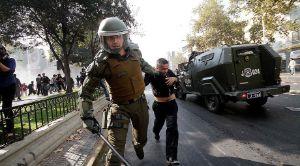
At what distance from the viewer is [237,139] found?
6.92 meters

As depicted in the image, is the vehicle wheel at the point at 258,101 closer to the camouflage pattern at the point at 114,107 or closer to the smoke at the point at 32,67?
the camouflage pattern at the point at 114,107

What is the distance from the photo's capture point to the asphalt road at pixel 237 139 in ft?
18.2

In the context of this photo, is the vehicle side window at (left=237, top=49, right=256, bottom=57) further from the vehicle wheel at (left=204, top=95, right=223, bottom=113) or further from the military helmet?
the military helmet

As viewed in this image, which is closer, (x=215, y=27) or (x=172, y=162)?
(x=172, y=162)

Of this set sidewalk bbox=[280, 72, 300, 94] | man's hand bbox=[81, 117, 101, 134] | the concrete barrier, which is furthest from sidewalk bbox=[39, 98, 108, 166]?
sidewalk bbox=[280, 72, 300, 94]

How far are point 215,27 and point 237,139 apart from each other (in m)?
42.6

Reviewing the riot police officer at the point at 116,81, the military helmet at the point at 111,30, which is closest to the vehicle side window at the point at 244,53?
the riot police officer at the point at 116,81

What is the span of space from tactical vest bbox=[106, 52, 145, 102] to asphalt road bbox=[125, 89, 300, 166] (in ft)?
6.59

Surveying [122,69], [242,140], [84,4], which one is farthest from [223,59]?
[84,4]

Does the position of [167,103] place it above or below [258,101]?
above

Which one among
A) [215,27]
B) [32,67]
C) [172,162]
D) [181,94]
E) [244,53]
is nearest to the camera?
[172,162]

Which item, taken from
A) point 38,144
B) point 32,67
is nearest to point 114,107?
point 38,144

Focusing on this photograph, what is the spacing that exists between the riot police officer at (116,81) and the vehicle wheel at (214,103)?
652cm

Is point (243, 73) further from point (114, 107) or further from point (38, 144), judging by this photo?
point (114, 107)
